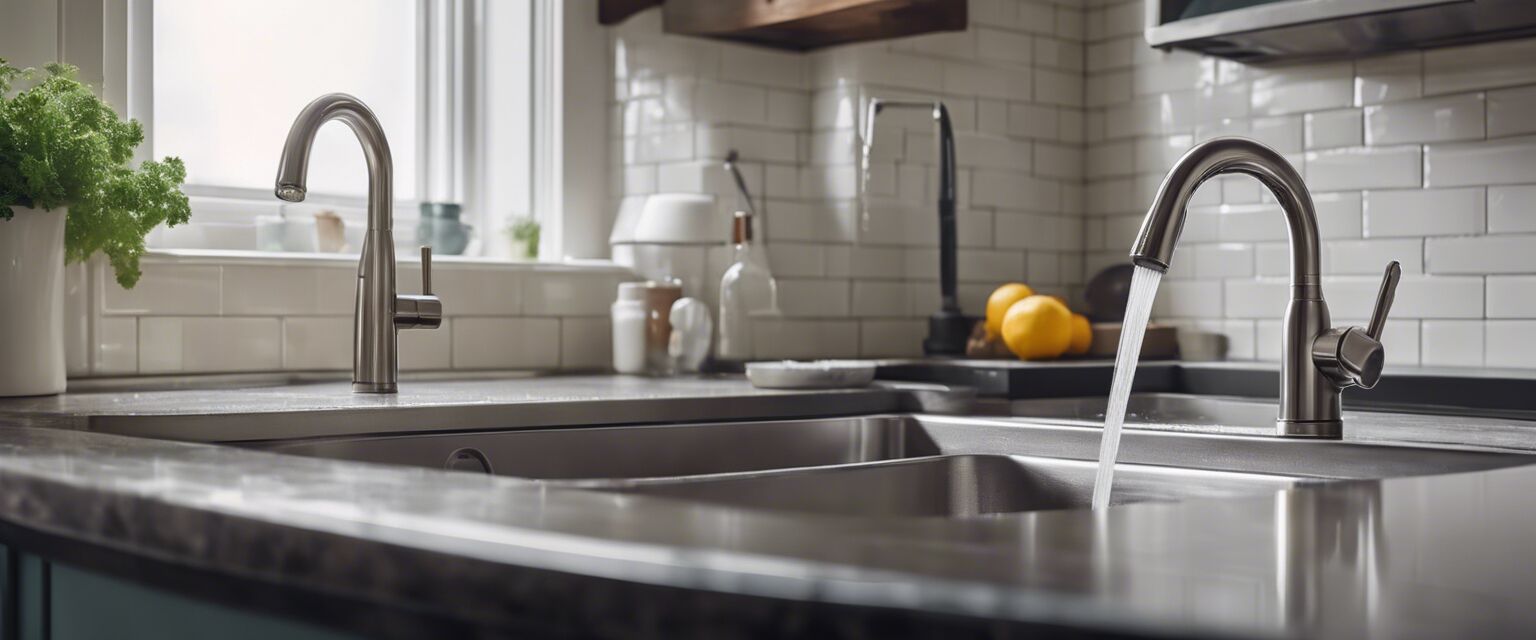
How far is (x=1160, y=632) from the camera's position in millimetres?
405

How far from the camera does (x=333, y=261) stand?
2.13 meters

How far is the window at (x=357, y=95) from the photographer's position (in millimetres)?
2174

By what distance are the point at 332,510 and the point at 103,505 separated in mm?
173

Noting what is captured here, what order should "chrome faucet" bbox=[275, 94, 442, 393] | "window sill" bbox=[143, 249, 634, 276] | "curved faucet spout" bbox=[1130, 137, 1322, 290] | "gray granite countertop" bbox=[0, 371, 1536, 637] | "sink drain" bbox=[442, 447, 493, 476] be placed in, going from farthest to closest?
"window sill" bbox=[143, 249, 634, 276]
"chrome faucet" bbox=[275, 94, 442, 393]
"sink drain" bbox=[442, 447, 493, 476]
"curved faucet spout" bbox=[1130, 137, 1322, 290]
"gray granite countertop" bbox=[0, 371, 1536, 637]

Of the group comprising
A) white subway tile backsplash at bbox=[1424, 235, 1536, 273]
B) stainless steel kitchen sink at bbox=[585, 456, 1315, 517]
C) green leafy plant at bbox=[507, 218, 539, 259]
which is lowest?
stainless steel kitchen sink at bbox=[585, 456, 1315, 517]

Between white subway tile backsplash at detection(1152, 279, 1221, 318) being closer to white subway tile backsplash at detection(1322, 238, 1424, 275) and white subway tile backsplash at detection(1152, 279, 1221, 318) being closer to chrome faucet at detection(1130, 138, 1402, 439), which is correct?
white subway tile backsplash at detection(1322, 238, 1424, 275)

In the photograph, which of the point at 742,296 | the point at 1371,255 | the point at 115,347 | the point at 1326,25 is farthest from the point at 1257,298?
the point at 115,347

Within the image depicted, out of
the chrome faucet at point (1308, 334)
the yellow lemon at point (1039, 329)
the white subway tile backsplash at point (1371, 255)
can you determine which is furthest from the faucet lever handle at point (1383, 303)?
the white subway tile backsplash at point (1371, 255)

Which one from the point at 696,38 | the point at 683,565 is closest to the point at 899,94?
the point at 696,38

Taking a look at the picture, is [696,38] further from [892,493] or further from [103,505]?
[103,505]

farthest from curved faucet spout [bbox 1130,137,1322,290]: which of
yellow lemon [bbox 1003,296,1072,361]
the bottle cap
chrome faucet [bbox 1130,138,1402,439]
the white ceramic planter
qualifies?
the white ceramic planter

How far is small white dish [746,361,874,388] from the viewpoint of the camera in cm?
190

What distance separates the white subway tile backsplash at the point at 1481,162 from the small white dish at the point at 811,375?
38.7 inches

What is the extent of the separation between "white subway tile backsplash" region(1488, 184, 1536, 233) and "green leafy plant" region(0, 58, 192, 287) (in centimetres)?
183
